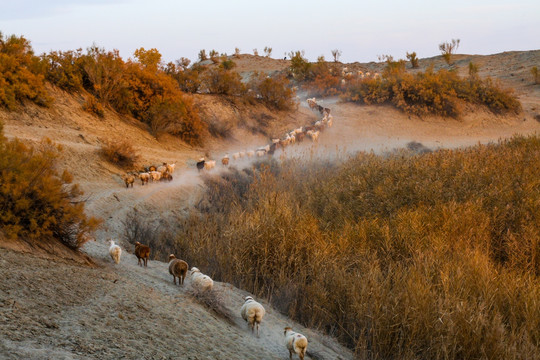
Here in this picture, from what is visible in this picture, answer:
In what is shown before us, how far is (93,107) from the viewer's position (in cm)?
1697

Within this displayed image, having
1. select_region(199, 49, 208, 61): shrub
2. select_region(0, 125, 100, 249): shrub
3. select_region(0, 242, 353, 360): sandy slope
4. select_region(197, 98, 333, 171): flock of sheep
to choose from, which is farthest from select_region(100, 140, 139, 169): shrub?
select_region(199, 49, 208, 61): shrub

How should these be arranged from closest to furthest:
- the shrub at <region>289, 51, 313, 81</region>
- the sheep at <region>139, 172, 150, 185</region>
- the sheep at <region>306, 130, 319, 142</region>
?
1. the sheep at <region>139, 172, 150, 185</region>
2. the sheep at <region>306, 130, 319, 142</region>
3. the shrub at <region>289, 51, 313, 81</region>

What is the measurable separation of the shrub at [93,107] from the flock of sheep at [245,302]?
1121 cm

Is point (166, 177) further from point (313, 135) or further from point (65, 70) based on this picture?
point (313, 135)

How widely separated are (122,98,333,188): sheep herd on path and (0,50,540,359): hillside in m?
0.34

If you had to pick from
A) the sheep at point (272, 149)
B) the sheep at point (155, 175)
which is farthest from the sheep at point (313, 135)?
the sheep at point (155, 175)

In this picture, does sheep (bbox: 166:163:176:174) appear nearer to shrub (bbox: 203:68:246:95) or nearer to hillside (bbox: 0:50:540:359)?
hillside (bbox: 0:50:540:359)

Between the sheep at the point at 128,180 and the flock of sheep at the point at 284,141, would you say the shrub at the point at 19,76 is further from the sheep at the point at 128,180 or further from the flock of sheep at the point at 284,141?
the flock of sheep at the point at 284,141

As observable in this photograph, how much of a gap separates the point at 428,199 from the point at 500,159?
3.22m

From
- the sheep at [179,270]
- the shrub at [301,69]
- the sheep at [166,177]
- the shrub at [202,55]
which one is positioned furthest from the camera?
the shrub at [202,55]

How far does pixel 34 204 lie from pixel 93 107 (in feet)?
39.5

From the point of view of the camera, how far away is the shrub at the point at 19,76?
13945 millimetres

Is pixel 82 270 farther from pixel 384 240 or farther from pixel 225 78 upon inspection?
pixel 225 78

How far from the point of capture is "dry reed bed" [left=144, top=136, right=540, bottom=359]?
5164mm
